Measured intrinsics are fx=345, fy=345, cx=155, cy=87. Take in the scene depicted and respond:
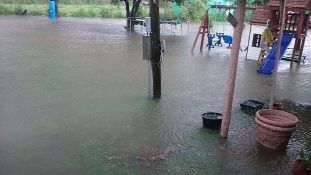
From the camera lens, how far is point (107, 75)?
1030cm

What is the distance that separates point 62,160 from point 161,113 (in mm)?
2712

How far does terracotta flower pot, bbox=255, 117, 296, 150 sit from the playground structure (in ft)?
21.0

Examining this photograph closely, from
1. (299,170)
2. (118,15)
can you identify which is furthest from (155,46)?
(118,15)

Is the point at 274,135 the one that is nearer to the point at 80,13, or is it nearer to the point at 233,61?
the point at 233,61

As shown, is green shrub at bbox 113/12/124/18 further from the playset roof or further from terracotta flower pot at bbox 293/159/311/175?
terracotta flower pot at bbox 293/159/311/175

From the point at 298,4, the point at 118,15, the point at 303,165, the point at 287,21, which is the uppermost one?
the point at 298,4

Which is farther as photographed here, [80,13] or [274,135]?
[80,13]

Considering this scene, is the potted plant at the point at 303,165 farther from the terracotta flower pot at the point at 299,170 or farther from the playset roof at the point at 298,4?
the playset roof at the point at 298,4

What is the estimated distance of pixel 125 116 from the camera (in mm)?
7027

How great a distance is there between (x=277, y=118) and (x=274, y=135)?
0.51 meters

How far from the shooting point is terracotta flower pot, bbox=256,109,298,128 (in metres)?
5.48

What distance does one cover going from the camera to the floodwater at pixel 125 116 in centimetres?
512

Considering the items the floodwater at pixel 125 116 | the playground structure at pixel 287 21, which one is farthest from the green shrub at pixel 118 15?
the playground structure at pixel 287 21

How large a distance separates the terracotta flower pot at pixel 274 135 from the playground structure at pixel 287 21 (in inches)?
252
